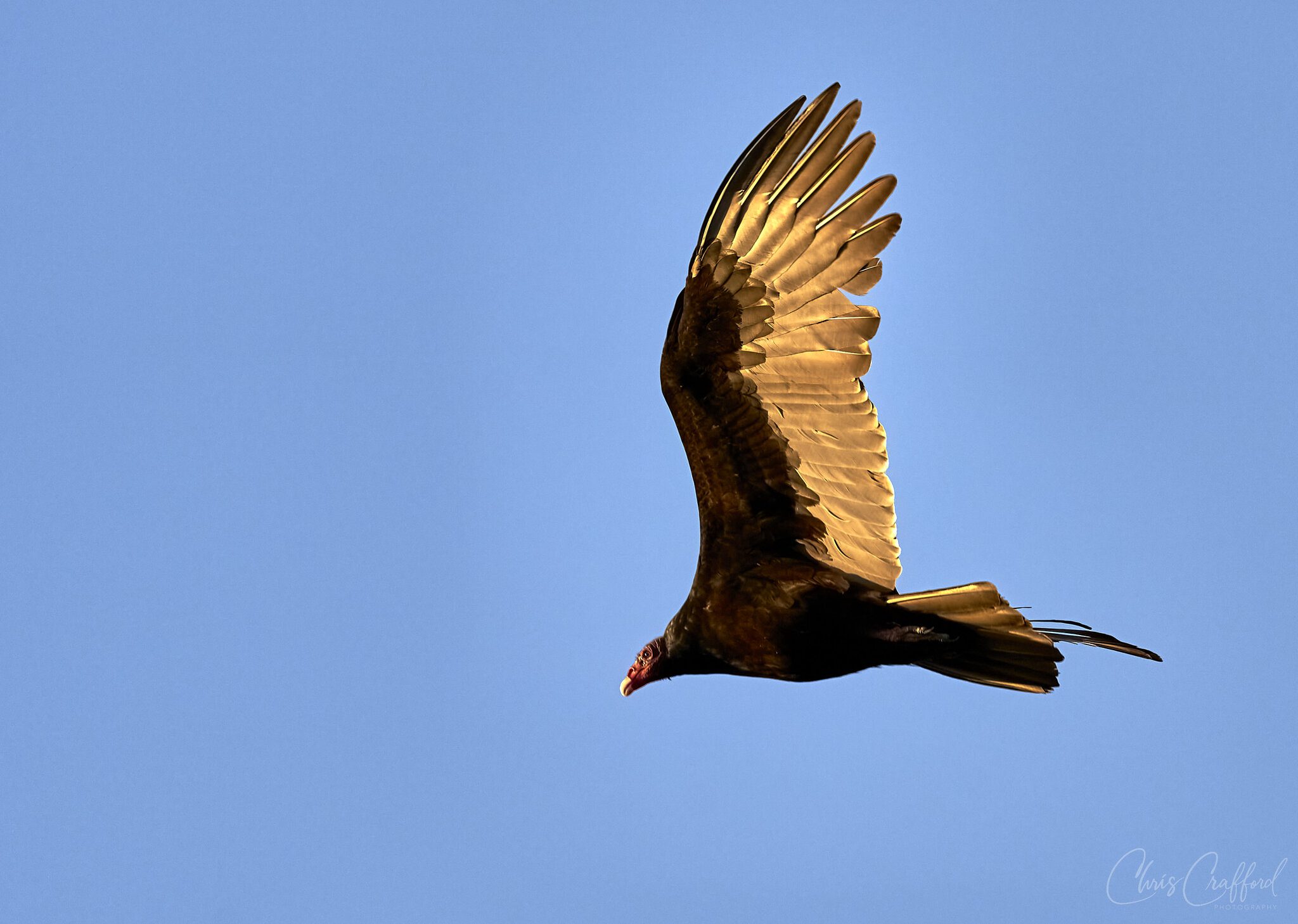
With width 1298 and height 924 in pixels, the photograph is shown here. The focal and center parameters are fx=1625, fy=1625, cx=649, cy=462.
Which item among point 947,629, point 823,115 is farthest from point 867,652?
point 823,115

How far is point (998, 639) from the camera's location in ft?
25.4

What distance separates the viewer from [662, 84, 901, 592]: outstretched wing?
7488 mm

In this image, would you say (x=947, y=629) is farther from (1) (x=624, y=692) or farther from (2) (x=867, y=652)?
(1) (x=624, y=692)

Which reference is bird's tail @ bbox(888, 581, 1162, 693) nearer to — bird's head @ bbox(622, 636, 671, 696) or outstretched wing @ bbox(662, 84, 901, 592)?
outstretched wing @ bbox(662, 84, 901, 592)

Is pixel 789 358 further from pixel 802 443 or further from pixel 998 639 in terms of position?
pixel 998 639

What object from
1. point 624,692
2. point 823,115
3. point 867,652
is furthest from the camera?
point 624,692

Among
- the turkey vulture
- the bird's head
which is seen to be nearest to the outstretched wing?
the turkey vulture

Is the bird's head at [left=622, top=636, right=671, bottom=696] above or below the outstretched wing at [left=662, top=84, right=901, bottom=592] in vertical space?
below

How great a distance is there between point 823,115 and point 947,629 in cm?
249

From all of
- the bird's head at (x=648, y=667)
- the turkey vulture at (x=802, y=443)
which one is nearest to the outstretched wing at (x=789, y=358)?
the turkey vulture at (x=802, y=443)

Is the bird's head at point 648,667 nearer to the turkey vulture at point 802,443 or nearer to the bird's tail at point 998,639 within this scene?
the turkey vulture at point 802,443

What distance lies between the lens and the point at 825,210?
297 inches

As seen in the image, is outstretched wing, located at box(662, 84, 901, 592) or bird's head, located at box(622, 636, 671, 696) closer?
outstretched wing, located at box(662, 84, 901, 592)

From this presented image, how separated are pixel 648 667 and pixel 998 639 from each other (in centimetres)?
195
